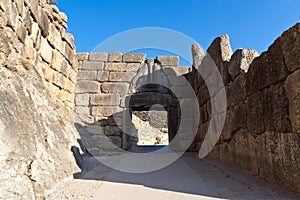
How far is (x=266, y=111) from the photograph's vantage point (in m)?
2.46

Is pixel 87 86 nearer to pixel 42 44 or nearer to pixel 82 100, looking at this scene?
pixel 82 100

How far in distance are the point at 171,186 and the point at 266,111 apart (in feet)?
4.52

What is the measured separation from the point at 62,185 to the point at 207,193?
1.51 metres

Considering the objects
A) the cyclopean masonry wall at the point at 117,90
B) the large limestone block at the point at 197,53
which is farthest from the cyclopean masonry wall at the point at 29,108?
the large limestone block at the point at 197,53

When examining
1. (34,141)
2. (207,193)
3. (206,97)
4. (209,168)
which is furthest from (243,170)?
(34,141)

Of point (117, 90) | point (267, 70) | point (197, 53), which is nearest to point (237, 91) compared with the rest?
point (267, 70)

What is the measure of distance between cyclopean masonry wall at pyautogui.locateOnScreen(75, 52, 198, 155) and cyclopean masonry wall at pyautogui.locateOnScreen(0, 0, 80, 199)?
1.33 m

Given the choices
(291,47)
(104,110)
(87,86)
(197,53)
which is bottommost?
(104,110)

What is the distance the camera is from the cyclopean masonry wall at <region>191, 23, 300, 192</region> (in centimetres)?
204

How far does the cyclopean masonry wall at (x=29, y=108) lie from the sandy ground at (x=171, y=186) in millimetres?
252

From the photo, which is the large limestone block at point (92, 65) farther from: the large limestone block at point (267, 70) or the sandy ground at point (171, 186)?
the large limestone block at point (267, 70)

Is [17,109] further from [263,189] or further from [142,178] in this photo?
[263,189]

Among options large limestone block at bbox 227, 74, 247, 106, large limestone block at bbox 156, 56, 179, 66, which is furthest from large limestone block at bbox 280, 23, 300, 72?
large limestone block at bbox 156, 56, 179, 66

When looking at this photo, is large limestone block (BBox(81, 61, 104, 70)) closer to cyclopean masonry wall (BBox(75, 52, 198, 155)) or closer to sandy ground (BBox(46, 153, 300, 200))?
cyclopean masonry wall (BBox(75, 52, 198, 155))
